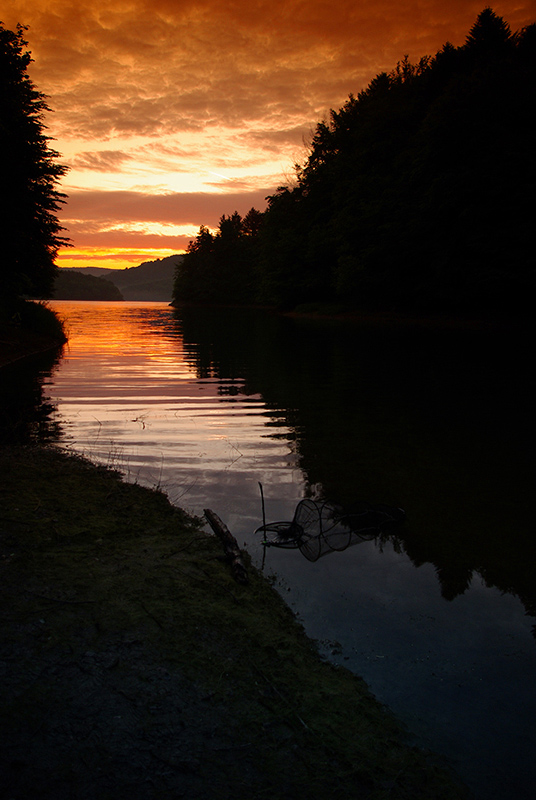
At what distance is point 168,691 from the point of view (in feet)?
11.1

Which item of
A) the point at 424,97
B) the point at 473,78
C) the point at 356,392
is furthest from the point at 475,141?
the point at 356,392

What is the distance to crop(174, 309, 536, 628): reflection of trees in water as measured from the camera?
650 cm

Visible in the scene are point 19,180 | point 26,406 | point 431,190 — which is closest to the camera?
point 26,406

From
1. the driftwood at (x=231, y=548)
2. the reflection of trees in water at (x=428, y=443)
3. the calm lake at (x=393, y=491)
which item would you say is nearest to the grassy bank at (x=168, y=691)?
the driftwood at (x=231, y=548)

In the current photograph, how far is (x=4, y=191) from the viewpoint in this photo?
853 inches

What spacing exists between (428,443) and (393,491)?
3266mm

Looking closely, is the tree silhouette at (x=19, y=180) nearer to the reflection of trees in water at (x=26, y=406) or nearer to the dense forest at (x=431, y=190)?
the reflection of trees in water at (x=26, y=406)

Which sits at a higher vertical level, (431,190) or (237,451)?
(431,190)

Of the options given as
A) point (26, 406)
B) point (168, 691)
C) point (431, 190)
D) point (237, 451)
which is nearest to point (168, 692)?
point (168, 691)

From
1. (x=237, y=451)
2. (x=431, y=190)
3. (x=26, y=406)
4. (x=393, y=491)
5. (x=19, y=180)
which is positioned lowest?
(x=393, y=491)

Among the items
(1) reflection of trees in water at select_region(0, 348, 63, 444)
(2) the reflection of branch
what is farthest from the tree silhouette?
(2) the reflection of branch

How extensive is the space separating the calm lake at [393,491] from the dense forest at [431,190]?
Answer: 30930 millimetres

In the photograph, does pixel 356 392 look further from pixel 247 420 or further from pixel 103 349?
pixel 103 349

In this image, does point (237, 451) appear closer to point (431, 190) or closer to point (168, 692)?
point (168, 692)
